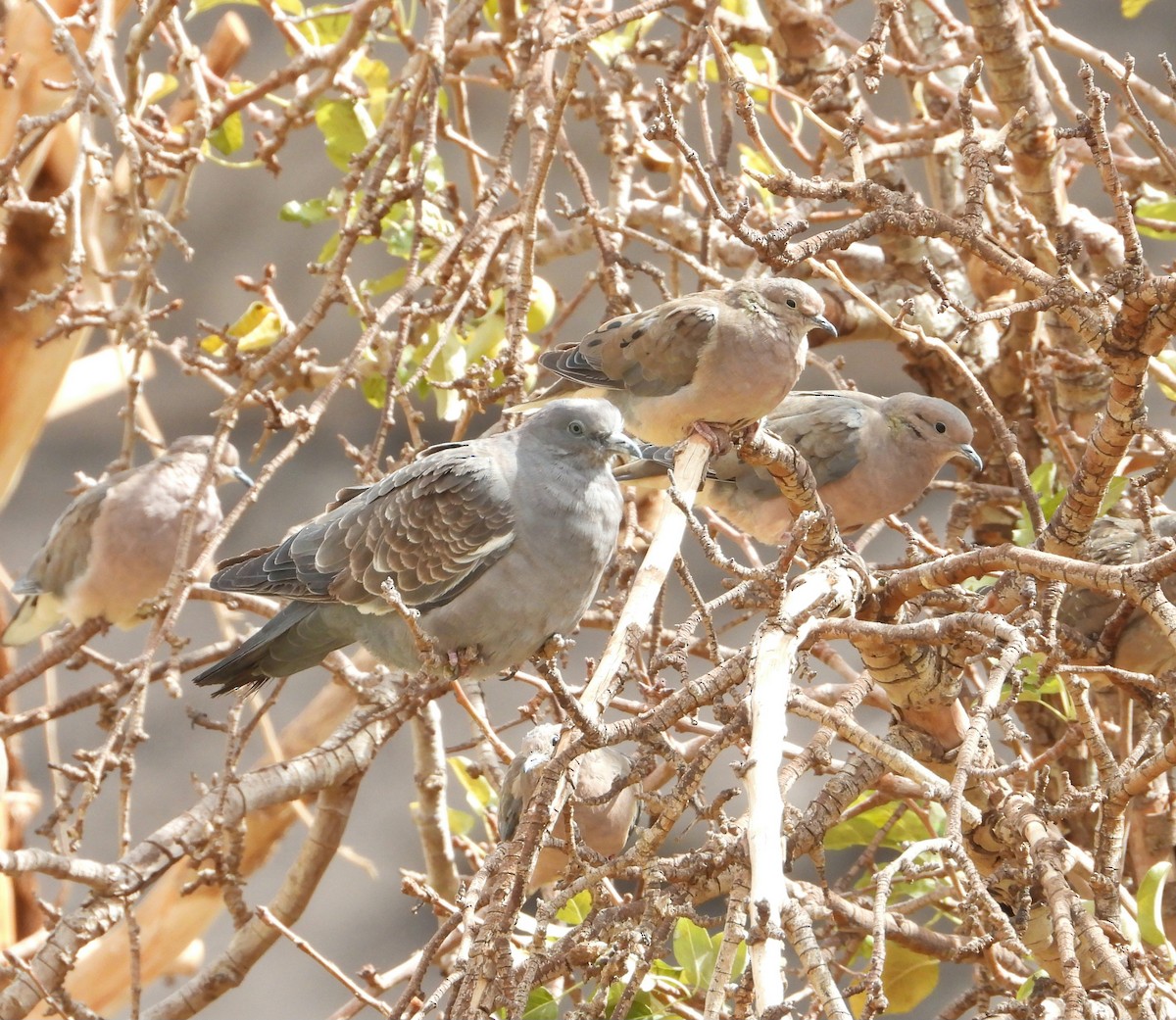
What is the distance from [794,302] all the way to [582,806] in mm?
1126

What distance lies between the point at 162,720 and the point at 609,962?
16.0ft

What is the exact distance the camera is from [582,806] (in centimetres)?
245

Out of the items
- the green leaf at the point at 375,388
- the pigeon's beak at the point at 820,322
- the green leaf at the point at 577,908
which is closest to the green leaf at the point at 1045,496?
the pigeon's beak at the point at 820,322

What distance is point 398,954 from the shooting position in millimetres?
5480

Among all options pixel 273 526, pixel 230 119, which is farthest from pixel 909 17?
pixel 273 526

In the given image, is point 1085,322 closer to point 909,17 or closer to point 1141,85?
point 1141,85

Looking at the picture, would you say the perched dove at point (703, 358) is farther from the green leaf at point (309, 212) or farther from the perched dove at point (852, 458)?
the green leaf at point (309, 212)

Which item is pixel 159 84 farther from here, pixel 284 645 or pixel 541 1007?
pixel 541 1007

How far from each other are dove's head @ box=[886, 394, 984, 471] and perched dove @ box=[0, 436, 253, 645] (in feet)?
5.96

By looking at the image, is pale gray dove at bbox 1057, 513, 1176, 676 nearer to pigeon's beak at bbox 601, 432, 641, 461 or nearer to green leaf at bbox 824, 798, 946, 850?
green leaf at bbox 824, 798, 946, 850

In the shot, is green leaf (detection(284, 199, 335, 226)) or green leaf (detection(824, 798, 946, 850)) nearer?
green leaf (detection(824, 798, 946, 850))

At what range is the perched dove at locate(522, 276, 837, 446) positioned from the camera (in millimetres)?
2576

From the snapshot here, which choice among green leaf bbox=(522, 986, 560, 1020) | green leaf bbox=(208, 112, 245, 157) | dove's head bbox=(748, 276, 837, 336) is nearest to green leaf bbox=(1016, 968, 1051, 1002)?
green leaf bbox=(522, 986, 560, 1020)

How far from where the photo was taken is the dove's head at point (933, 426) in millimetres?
2807
